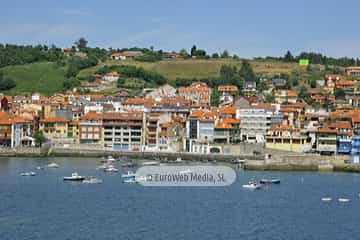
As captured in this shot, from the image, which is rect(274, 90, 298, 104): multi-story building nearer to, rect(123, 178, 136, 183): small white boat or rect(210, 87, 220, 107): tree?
rect(210, 87, 220, 107): tree

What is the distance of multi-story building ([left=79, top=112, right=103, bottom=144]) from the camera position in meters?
43.8

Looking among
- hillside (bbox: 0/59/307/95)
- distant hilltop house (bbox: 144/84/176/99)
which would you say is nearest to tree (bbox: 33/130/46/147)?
distant hilltop house (bbox: 144/84/176/99)

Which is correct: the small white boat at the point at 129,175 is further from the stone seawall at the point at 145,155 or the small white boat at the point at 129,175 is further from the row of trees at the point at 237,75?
the row of trees at the point at 237,75

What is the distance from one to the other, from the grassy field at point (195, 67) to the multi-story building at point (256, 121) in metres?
20.6

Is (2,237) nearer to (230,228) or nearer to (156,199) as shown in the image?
(230,228)

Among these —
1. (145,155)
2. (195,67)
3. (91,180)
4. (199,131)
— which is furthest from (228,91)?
(91,180)

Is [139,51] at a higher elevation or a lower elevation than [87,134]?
higher

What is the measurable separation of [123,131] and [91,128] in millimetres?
1904

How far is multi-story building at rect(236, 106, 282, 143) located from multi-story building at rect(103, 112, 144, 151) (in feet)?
17.0

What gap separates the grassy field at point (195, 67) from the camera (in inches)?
2601

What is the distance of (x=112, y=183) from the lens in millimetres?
28406

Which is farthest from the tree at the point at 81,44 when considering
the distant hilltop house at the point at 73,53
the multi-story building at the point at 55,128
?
the multi-story building at the point at 55,128

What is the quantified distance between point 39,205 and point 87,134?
21825 mm

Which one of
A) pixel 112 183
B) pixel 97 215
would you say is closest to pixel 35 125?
pixel 112 183
